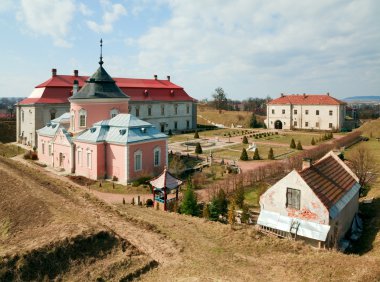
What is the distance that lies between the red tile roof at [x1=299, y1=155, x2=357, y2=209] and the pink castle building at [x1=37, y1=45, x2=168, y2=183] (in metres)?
12.7

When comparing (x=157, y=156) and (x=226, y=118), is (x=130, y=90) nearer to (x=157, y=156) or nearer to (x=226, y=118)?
(x=157, y=156)

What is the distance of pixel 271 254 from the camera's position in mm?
12594

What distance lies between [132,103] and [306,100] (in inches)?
1178

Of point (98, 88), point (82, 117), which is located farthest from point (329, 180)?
point (82, 117)

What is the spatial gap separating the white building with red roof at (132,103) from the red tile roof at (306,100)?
1582cm

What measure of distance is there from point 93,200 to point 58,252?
7579 millimetres

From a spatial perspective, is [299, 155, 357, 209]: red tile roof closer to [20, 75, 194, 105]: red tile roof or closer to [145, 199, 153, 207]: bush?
[145, 199, 153, 207]: bush

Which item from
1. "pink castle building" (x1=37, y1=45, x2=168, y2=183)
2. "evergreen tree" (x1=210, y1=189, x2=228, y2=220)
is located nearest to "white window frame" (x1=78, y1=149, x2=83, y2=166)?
"pink castle building" (x1=37, y1=45, x2=168, y2=183)

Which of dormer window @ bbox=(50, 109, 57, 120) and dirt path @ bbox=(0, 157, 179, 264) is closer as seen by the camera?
dirt path @ bbox=(0, 157, 179, 264)

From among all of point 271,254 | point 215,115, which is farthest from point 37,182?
point 215,115

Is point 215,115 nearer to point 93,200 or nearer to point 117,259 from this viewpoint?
point 93,200

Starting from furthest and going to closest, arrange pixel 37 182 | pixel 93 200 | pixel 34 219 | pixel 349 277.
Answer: pixel 37 182
pixel 93 200
pixel 34 219
pixel 349 277

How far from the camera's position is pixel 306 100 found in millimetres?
61000

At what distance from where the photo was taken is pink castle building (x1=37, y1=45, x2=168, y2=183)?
25.5 metres
